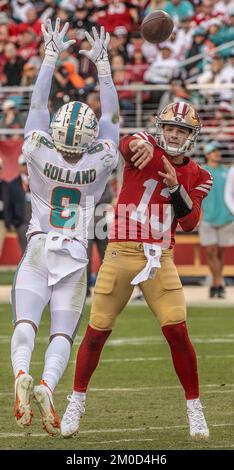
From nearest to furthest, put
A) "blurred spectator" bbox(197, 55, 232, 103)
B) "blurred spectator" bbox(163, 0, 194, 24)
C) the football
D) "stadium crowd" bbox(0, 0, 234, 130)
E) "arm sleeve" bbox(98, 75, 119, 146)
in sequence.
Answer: "arm sleeve" bbox(98, 75, 119, 146)
the football
"blurred spectator" bbox(197, 55, 232, 103)
"stadium crowd" bbox(0, 0, 234, 130)
"blurred spectator" bbox(163, 0, 194, 24)

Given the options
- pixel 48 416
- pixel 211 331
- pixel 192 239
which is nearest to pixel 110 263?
pixel 48 416

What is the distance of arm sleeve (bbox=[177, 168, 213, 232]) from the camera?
20.7 ft

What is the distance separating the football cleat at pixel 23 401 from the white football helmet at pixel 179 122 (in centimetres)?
151

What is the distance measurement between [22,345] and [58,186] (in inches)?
33.6

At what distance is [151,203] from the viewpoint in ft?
21.0

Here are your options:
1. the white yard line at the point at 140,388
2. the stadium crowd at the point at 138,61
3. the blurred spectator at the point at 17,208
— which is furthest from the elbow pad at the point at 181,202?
the stadium crowd at the point at 138,61

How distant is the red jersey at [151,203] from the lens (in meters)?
6.38

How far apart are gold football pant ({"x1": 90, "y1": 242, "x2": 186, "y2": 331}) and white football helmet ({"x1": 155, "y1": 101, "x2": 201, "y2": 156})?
1.78 ft

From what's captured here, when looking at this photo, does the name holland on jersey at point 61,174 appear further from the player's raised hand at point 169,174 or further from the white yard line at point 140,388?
the white yard line at point 140,388

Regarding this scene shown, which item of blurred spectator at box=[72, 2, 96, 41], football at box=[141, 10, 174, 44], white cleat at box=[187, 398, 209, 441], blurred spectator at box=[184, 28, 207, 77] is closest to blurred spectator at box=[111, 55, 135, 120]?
blurred spectator at box=[184, 28, 207, 77]

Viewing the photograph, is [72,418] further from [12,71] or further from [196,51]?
[12,71]

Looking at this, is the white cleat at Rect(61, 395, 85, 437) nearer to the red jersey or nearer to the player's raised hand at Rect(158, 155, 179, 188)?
the red jersey

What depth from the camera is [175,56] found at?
18.4m
